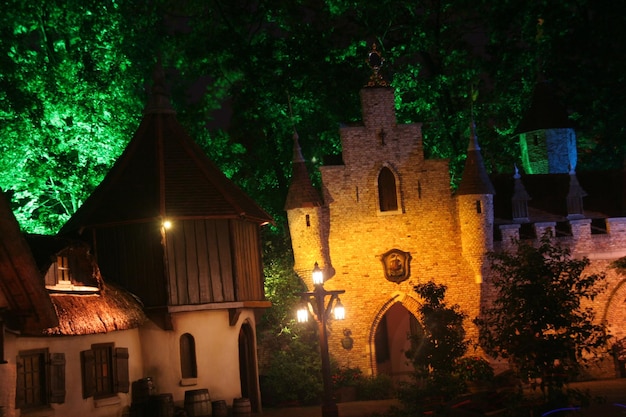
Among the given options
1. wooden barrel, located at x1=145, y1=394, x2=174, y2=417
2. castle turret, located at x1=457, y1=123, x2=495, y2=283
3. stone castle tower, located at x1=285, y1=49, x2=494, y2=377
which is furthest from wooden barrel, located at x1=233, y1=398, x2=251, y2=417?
castle turret, located at x1=457, y1=123, x2=495, y2=283

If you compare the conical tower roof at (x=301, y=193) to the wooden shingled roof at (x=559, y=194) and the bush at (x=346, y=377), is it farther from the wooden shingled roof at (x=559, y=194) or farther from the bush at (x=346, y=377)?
the wooden shingled roof at (x=559, y=194)

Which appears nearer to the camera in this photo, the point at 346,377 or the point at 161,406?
the point at 161,406

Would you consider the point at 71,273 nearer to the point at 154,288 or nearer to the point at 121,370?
the point at 121,370

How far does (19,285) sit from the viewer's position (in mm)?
19406

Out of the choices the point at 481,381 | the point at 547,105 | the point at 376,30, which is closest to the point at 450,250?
the point at 481,381

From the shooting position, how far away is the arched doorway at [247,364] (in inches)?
1181

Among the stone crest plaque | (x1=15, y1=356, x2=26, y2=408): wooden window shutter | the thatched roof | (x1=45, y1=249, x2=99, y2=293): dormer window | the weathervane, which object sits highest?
the weathervane

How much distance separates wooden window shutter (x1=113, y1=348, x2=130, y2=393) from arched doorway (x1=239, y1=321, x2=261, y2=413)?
5014 millimetres

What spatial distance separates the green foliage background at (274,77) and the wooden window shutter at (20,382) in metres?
11.8

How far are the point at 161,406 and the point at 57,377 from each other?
12.9 ft

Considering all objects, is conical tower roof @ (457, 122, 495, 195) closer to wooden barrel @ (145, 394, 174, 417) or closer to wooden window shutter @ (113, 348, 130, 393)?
wooden barrel @ (145, 394, 174, 417)

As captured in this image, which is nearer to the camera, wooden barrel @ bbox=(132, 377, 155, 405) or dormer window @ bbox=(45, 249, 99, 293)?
dormer window @ bbox=(45, 249, 99, 293)

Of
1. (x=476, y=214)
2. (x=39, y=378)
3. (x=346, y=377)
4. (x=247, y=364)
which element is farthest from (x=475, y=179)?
(x=39, y=378)

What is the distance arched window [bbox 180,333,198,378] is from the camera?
27.6 meters
